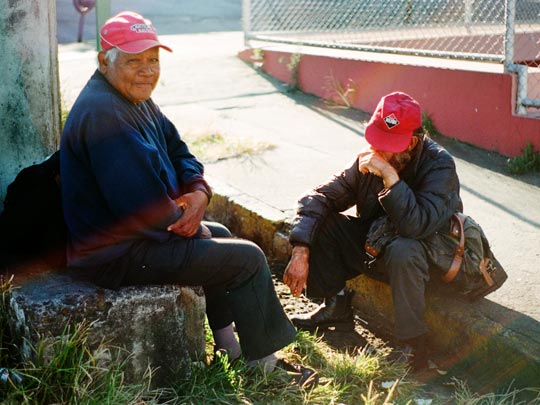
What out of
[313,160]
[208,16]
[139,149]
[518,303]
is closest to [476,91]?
[313,160]

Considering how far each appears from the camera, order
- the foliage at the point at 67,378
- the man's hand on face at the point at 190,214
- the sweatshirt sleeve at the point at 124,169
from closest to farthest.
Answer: the foliage at the point at 67,378
the sweatshirt sleeve at the point at 124,169
the man's hand on face at the point at 190,214

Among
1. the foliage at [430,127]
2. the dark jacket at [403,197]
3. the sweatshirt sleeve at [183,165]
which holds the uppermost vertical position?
the sweatshirt sleeve at [183,165]

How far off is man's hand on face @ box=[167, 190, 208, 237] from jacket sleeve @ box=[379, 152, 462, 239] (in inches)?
→ 36.0

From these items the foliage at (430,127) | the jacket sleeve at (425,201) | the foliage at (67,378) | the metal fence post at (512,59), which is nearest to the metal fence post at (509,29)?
the metal fence post at (512,59)

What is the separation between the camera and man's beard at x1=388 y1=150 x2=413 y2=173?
408 cm

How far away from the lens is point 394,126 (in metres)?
3.92

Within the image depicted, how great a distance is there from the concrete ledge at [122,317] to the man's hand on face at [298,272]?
1.85ft

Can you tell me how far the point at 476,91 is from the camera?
22.7ft

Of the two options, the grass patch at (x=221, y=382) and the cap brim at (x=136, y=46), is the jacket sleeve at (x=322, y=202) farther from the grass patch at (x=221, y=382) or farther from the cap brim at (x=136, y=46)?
the cap brim at (x=136, y=46)

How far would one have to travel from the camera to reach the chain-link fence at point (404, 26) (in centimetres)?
813

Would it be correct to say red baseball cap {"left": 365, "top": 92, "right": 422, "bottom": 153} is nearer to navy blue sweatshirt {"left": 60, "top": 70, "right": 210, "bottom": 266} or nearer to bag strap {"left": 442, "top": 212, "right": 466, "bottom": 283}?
bag strap {"left": 442, "top": 212, "right": 466, "bottom": 283}

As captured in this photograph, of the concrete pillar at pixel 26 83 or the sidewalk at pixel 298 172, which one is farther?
the concrete pillar at pixel 26 83

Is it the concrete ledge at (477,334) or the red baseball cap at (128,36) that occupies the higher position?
the red baseball cap at (128,36)

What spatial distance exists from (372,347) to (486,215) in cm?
178
